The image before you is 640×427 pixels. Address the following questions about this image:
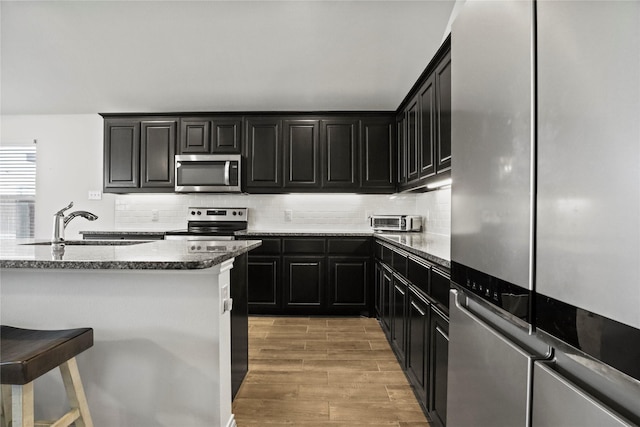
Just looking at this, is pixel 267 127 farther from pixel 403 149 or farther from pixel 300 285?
pixel 300 285

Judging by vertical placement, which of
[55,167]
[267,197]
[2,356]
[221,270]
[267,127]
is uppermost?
[267,127]

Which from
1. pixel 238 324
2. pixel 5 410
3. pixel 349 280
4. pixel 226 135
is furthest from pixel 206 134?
pixel 5 410

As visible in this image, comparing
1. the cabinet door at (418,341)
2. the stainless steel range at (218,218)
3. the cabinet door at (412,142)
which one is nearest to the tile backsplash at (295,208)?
the stainless steel range at (218,218)

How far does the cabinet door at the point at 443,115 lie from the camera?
2254mm

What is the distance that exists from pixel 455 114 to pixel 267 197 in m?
3.49

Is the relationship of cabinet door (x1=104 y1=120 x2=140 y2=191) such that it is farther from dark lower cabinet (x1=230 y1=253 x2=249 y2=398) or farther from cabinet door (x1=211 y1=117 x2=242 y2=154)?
dark lower cabinet (x1=230 y1=253 x2=249 y2=398)

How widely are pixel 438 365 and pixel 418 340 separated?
349 mm

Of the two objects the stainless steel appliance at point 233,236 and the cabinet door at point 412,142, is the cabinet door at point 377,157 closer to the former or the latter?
the cabinet door at point 412,142

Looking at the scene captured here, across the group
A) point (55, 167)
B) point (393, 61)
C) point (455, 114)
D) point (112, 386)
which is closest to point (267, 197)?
point (393, 61)

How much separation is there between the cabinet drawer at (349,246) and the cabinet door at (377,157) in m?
0.70

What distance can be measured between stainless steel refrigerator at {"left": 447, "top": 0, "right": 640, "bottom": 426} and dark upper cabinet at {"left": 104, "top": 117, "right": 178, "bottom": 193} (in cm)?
394

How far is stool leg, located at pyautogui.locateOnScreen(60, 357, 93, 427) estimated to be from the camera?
135 cm

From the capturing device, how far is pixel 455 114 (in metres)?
1.29

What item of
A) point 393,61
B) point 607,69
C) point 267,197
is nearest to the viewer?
point 607,69
